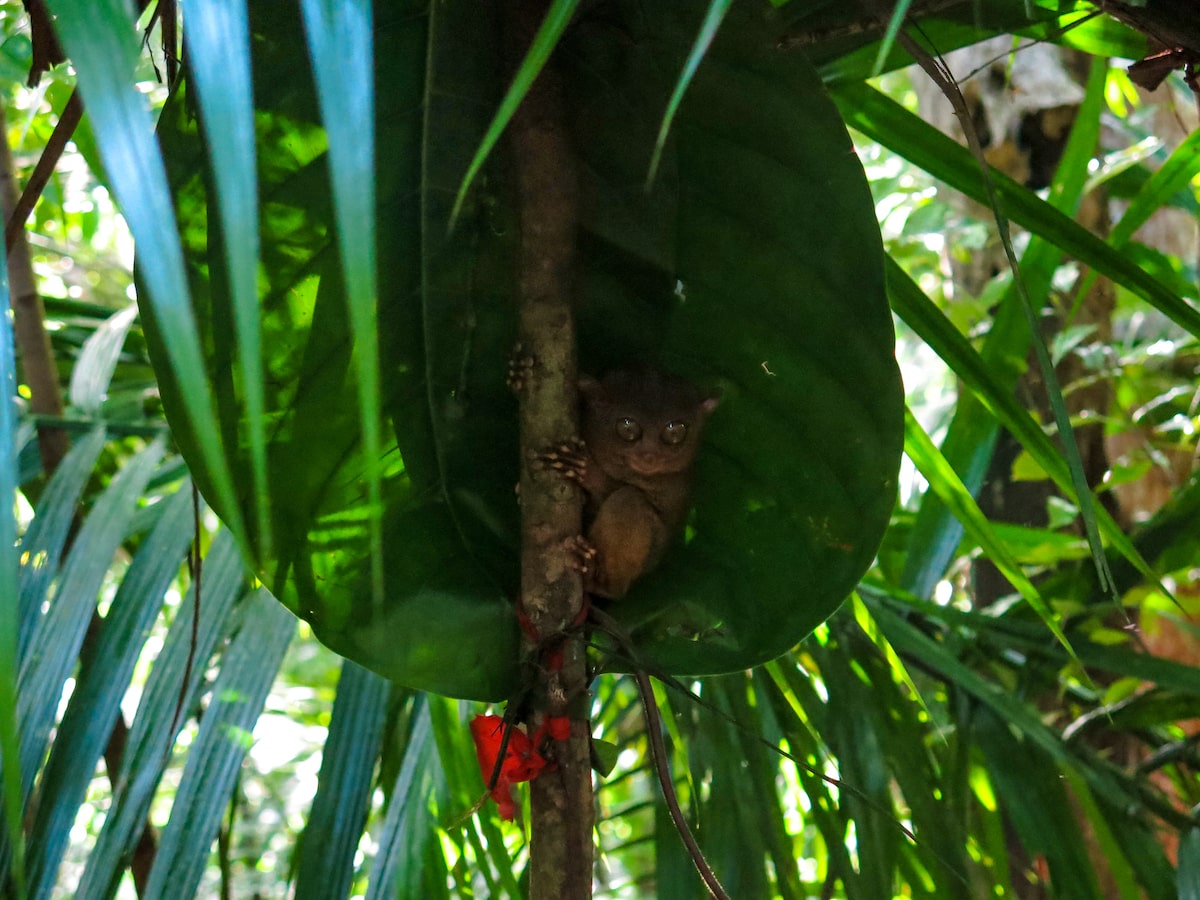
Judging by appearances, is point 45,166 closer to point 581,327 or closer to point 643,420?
point 581,327

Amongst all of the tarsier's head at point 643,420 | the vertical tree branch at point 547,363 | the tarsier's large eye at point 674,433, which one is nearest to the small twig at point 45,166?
the vertical tree branch at point 547,363

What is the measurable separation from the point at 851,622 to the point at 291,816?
3.47 metres

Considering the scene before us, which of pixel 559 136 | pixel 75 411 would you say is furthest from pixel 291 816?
pixel 559 136

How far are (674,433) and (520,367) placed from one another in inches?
18.1

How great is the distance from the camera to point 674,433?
5.75 ft

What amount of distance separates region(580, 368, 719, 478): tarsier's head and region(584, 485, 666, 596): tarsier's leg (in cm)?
8

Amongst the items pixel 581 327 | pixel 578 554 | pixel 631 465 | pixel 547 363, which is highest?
pixel 631 465

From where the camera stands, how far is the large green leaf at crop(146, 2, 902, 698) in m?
1.28

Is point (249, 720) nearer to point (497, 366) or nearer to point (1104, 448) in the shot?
point (497, 366)

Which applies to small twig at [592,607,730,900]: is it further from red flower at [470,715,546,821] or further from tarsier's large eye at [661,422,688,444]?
tarsier's large eye at [661,422,688,444]

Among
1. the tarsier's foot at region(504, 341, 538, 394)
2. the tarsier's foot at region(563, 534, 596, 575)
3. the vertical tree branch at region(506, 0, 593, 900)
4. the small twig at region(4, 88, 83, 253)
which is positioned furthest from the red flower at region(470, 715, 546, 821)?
the small twig at region(4, 88, 83, 253)

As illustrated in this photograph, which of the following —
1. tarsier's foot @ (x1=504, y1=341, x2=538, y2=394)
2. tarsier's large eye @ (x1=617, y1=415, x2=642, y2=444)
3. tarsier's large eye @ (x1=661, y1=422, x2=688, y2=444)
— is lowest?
tarsier's foot @ (x1=504, y1=341, x2=538, y2=394)

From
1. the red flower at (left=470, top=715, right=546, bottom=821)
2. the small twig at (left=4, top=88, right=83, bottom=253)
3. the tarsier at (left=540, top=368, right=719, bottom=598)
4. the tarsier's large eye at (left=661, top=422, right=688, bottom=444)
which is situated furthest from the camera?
the tarsier's large eye at (left=661, top=422, right=688, bottom=444)

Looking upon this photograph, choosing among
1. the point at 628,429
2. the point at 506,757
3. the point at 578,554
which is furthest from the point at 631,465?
the point at 506,757
